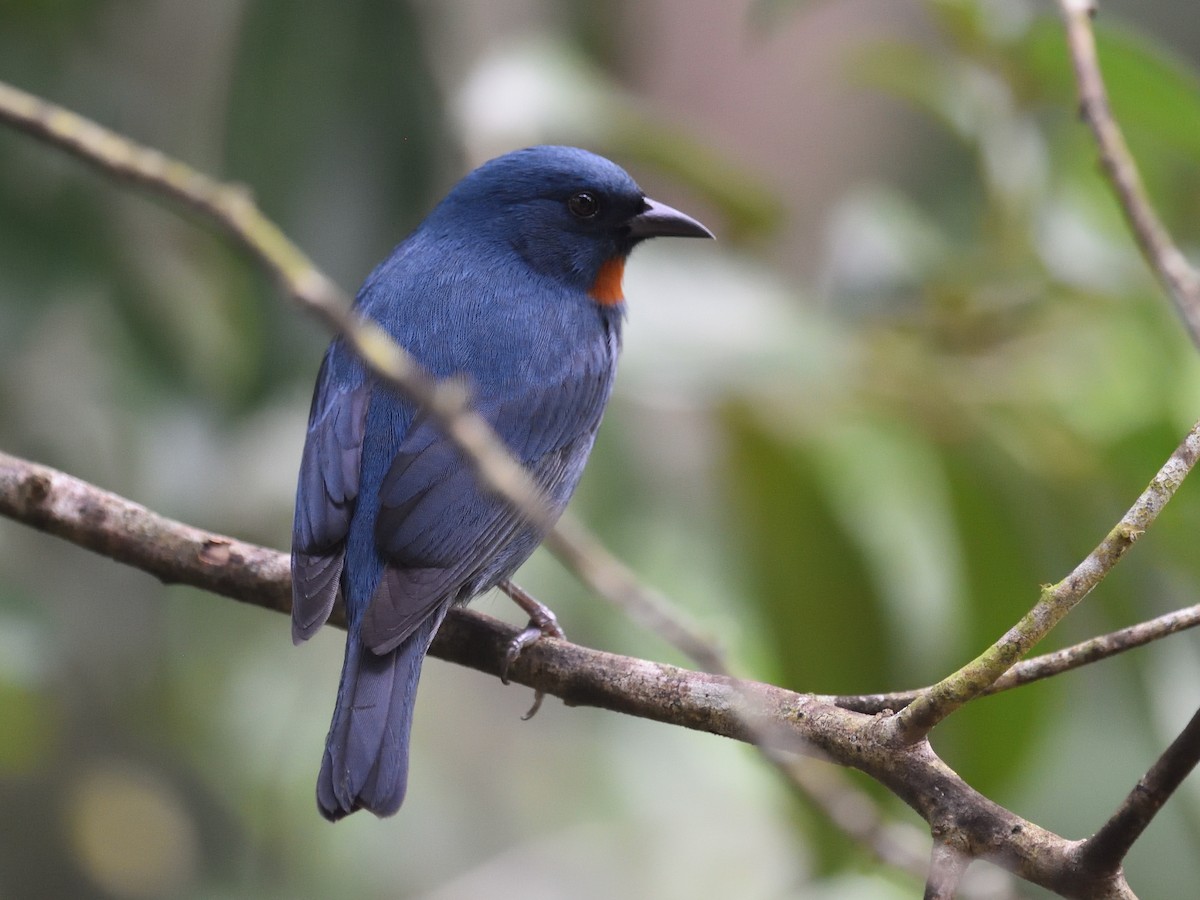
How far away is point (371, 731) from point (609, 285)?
1.56 meters

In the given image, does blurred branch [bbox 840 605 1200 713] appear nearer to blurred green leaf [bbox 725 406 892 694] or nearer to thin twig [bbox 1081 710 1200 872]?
thin twig [bbox 1081 710 1200 872]

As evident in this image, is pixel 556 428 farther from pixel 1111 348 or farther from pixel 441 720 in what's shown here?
pixel 441 720

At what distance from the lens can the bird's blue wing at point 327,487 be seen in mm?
2771

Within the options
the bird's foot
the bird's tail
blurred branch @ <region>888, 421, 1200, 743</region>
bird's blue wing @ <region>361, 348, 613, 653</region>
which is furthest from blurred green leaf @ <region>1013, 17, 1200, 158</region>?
the bird's tail

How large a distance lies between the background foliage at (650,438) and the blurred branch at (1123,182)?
0.65 m

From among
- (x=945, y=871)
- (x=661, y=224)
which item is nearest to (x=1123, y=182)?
(x=945, y=871)

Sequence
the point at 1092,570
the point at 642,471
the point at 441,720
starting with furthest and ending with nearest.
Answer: the point at 441,720, the point at 642,471, the point at 1092,570

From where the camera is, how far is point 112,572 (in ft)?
15.6

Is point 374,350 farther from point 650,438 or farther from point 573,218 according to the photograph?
point 650,438

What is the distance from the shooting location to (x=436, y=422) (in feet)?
8.00

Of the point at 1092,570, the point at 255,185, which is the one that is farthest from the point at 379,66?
the point at 1092,570

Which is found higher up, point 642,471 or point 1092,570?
point 1092,570

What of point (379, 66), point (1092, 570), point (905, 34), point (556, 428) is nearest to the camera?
point (1092, 570)

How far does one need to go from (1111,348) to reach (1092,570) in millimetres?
2285
